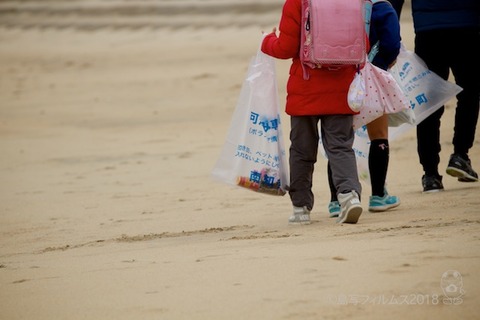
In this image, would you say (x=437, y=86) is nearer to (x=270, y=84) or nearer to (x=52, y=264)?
(x=270, y=84)

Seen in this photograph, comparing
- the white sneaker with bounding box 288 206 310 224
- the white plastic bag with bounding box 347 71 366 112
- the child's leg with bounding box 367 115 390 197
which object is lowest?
the white sneaker with bounding box 288 206 310 224

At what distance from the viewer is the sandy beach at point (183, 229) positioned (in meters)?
4.19

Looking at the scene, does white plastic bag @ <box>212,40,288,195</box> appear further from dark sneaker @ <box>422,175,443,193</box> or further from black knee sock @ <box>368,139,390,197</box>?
dark sneaker @ <box>422,175,443,193</box>

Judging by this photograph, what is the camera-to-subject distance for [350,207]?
5863 mm

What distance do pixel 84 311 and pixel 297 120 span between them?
219 centimetres

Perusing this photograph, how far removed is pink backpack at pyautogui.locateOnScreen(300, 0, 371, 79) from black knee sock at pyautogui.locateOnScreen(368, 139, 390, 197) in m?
0.83

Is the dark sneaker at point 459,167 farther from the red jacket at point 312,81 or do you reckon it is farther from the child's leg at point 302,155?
the red jacket at point 312,81

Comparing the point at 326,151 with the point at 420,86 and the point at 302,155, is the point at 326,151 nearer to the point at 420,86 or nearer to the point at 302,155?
the point at 302,155

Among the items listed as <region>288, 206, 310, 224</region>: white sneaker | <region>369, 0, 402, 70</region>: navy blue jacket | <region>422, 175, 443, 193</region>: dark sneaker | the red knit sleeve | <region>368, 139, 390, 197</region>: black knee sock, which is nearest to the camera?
the red knit sleeve

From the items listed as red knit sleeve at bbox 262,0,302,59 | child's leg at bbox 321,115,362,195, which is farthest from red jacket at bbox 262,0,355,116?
child's leg at bbox 321,115,362,195

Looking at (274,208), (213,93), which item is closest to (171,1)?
(213,93)

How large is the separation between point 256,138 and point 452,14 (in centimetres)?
182

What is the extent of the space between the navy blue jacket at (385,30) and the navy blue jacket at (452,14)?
100 cm

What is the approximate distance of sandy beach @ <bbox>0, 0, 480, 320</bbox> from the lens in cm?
419
